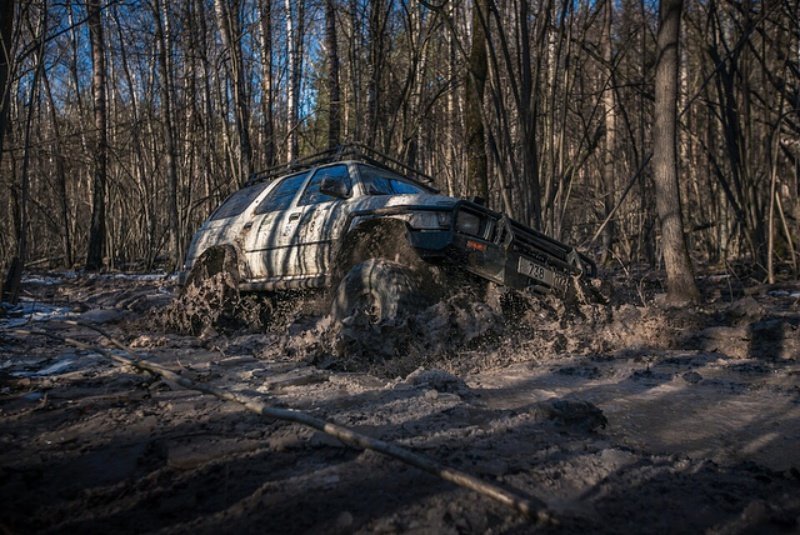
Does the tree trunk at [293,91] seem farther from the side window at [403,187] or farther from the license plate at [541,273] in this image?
the license plate at [541,273]

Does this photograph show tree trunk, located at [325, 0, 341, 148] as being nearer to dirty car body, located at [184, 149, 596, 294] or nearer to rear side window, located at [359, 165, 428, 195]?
dirty car body, located at [184, 149, 596, 294]

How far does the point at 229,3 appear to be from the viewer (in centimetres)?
1334

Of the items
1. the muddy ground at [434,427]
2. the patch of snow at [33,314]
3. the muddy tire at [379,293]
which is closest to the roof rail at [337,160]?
the muddy tire at [379,293]

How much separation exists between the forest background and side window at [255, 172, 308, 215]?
111 inches

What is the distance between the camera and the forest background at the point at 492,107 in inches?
302

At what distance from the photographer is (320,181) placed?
5820 mm

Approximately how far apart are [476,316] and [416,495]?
257 cm

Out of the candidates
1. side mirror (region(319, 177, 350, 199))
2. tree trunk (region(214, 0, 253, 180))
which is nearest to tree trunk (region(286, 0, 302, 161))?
tree trunk (region(214, 0, 253, 180))

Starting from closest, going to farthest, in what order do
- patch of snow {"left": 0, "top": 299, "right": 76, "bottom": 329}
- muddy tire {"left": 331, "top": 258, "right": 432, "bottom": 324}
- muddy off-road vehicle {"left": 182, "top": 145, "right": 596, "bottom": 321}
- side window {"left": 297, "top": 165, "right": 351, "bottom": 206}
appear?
muddy tire {"left": 331, "top": 258, "right": 432, "bottom": 324}
muddy off-road vehicle {"left": 182, "top": 145, "right": 596, "bottom": 321}
side window {"left": 297, "top": 165, "right": 351, "bottom": 206}
patch of snow {"left": 0, "top": 299, "right": 76, "bottom": 329}

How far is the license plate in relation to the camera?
4.52m

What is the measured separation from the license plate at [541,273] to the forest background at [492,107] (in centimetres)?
215

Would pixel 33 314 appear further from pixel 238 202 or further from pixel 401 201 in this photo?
pixel 401 201

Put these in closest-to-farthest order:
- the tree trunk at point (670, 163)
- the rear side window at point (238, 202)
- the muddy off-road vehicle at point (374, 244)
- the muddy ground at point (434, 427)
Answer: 1. the muddy ground at point (434, 427)
2. the muddy off-road vehicle at point (374, 244)
3. the tree trunk at point (670, 163)
4. the rear side window at point (238, 202)

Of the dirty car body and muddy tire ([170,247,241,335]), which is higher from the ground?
the dirty car body
